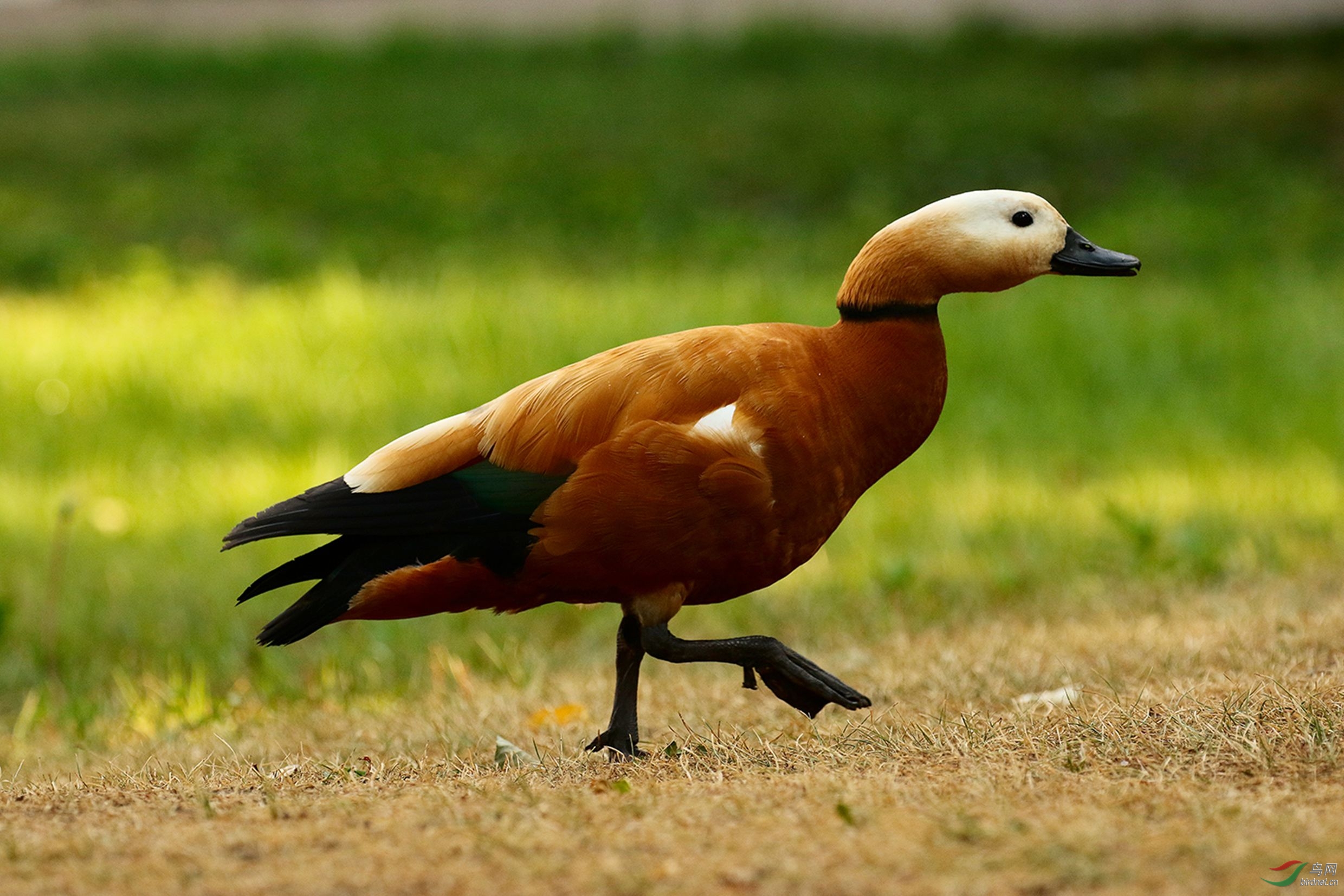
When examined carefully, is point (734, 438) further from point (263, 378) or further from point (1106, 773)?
point (263, 378)

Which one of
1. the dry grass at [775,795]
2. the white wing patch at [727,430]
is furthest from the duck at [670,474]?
the dry grass at [775,795]

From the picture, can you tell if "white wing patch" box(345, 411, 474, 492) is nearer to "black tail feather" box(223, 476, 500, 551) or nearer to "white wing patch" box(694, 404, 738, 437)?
"black tail feather" box(223, 476, 500, 551)

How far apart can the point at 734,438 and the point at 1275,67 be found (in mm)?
12667

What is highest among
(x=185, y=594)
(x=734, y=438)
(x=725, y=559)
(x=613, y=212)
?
(x=613, y=212)

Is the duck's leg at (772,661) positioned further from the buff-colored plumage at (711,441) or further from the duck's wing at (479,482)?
the duck's wing at (479,482)

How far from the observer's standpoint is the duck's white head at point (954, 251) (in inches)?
140

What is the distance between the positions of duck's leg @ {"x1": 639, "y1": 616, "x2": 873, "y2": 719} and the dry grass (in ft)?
0.31

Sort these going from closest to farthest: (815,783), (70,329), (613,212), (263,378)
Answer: (815,783) → (263,378) → (70,329) → (613,212)

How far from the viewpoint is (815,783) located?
2850mm

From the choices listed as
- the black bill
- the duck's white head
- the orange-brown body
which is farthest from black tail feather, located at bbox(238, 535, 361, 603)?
the black bill

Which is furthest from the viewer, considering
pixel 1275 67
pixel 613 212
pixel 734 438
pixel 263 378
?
pixel 1275 67

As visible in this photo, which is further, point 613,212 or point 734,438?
point 613,212

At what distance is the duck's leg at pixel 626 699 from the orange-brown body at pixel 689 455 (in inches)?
7.3

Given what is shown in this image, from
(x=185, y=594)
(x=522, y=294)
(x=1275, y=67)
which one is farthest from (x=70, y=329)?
(x=1275, y=67)
